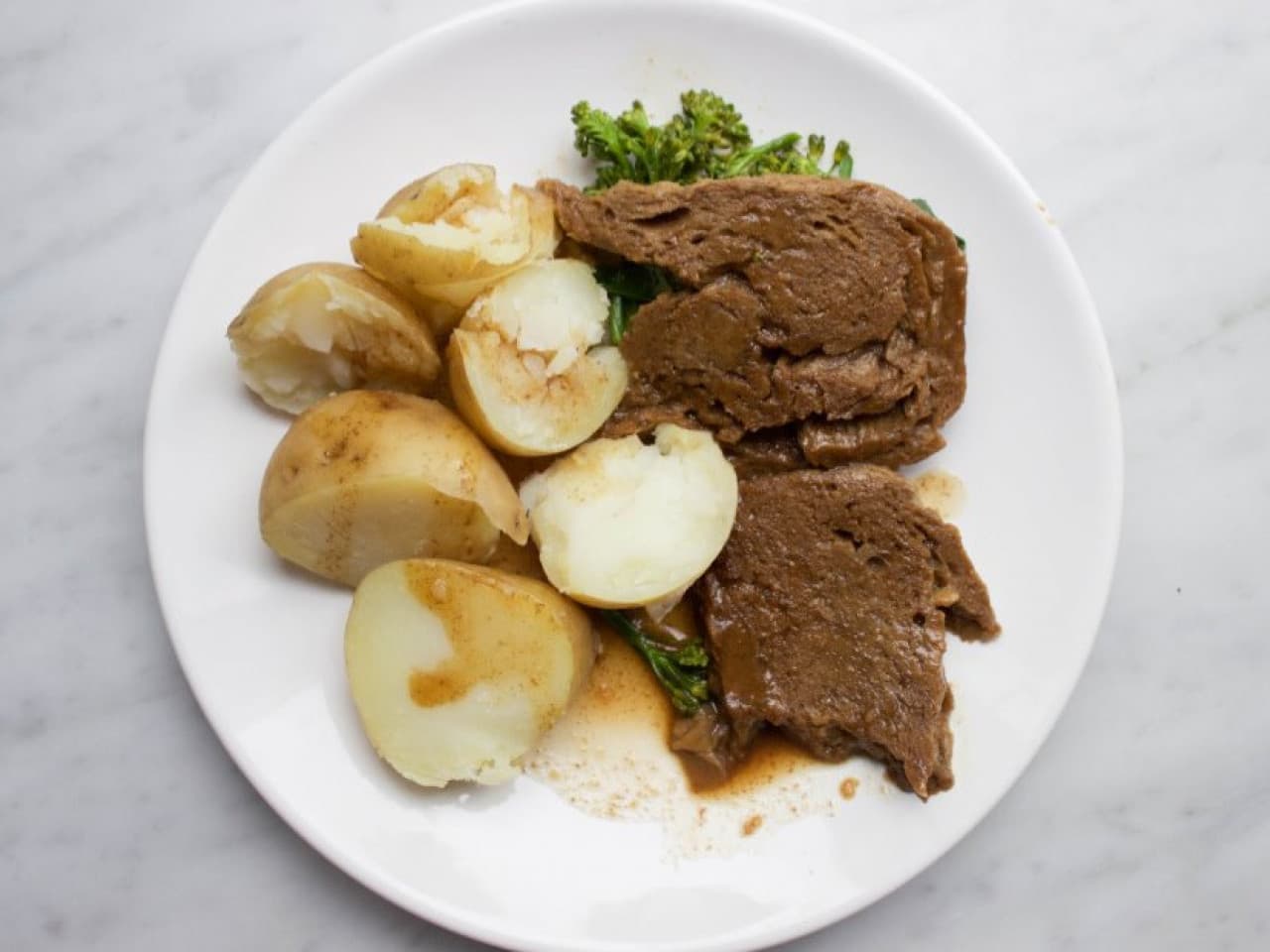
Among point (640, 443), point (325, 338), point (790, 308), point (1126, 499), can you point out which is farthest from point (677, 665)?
point (1126, 499)

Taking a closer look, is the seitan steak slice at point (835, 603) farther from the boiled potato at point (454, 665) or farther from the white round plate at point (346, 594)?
the boiled potato at point (454, 665)

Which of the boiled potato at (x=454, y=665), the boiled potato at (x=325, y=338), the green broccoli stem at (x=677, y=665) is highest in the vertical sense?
the boiled potato at (x=325, y=338)

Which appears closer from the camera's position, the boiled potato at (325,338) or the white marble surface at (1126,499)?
the boiled potato at (325,338)

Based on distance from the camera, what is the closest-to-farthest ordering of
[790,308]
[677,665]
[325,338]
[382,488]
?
[382,488], [325,338], [790,308], [677,665]

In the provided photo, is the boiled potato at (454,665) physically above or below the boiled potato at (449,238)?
below

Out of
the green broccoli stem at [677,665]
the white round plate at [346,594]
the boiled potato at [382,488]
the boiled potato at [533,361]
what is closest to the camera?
the boiled potato at [382,488]

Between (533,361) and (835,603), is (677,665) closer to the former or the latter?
(835,603)

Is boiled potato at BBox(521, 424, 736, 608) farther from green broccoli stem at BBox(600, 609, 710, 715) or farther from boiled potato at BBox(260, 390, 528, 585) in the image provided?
green broccoli stem at BBox(600, 609, 710, 715)

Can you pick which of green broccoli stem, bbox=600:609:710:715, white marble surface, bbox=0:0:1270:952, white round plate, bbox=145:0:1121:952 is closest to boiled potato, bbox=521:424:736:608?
green broccoli stem, bbox=600:609:710:715

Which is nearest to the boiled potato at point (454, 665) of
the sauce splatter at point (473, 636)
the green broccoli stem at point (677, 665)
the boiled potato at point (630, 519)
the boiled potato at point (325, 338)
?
the sauce splatter at point (473, 636)
